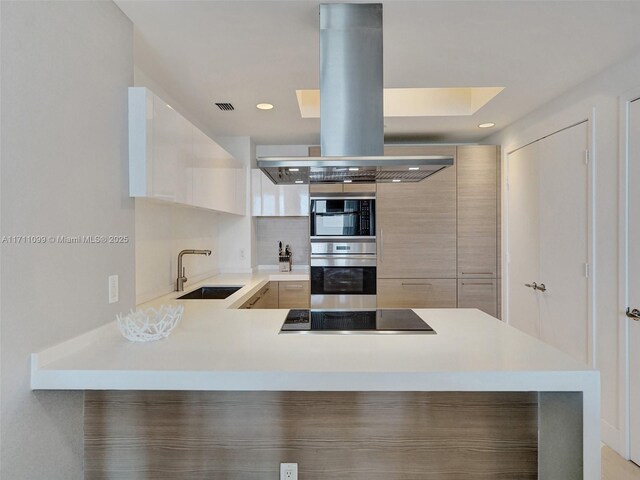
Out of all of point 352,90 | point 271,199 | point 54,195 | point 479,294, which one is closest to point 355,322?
point 352,90

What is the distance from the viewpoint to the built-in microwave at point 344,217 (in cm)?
396

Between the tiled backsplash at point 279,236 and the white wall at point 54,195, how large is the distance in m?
2.85

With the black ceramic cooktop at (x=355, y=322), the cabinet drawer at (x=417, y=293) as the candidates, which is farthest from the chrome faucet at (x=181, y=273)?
the cabinet drawer at (x=417, y=293)

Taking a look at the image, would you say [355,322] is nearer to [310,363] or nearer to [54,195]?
[310,363]

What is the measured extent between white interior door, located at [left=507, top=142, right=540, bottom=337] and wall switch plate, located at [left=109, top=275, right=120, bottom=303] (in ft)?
10.2

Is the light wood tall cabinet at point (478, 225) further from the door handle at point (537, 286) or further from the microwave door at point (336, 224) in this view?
the microwave door at point (336, 224)

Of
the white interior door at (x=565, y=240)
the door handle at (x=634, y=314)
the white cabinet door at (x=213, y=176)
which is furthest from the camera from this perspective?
the white interior door at (x=565, y=240)

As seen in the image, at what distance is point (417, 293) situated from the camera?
3.95m

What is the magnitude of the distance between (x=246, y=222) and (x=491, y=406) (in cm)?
318

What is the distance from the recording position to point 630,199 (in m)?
2.33

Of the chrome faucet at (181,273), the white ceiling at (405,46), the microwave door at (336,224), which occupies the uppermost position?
the white ceiling at (405,46)

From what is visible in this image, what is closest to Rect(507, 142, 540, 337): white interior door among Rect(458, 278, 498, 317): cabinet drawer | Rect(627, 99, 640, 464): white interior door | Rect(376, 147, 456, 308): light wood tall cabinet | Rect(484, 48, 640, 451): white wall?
Rect(458, 278, 498, 317): cabinet drawer

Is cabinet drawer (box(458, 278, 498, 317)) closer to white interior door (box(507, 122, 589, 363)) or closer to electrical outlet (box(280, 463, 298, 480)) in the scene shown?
white interior door (box(507, 122, 589, 363))

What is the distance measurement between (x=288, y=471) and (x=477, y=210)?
127 inches
